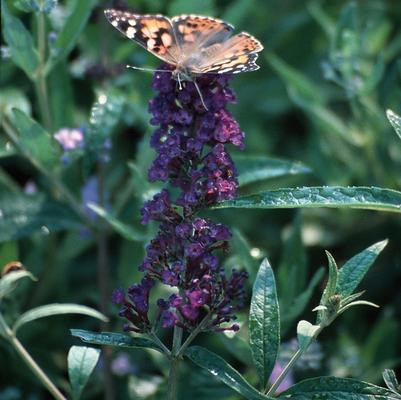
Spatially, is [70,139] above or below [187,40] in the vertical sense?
below

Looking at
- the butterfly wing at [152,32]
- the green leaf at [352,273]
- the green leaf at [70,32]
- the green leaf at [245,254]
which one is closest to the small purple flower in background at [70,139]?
the green leaf at [70,32]

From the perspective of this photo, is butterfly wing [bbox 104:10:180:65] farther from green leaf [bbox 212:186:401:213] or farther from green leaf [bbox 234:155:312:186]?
green leaf [bbox 234:155:312:186]

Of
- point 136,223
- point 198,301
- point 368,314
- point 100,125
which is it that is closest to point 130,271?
point 136,223

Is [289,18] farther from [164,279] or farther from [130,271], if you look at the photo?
[164,279]

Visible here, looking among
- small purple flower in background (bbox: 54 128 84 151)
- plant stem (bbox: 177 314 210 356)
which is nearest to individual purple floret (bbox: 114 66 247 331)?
plant stem (bbox: 177 314 210 356)

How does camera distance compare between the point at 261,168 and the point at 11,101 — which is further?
the point at 11,101

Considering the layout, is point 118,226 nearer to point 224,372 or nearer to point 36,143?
point 36,143

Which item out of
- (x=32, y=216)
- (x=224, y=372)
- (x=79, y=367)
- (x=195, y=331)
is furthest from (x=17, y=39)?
(x=224, y=372)
